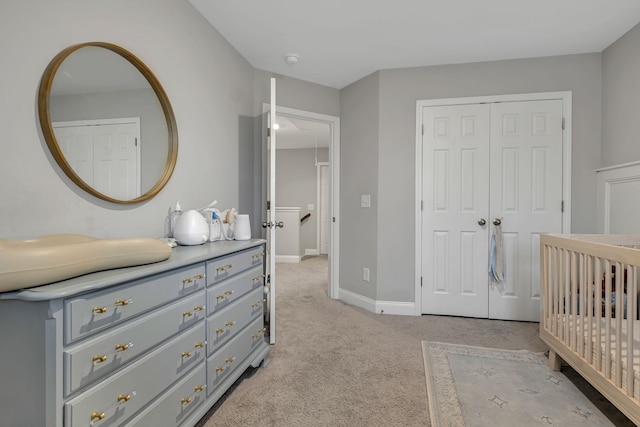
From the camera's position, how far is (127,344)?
104 cm

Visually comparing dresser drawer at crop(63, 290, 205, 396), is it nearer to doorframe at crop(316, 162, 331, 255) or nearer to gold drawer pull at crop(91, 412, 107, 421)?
gold drawer pull at crop(91, 412, 107, 421)

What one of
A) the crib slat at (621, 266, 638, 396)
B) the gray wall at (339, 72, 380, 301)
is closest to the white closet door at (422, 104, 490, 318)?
the gray wall at (339, 72, 380, 301)

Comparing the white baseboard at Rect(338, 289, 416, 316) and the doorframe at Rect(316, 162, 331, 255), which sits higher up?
the doorframe at Rect(316, 162, 331, 255)

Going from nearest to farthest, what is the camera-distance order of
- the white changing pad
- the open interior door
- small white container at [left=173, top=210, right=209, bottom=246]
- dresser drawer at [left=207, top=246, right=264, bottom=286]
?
1. the white changing pad
2. dresser drawer at [left=207, top=246, right=264, bottom=286]
3. small white container at [left=173, top=210, right=209, bottom=246]
4. the open interior door

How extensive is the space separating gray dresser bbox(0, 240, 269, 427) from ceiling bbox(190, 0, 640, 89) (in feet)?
5.41

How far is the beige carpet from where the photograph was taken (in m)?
1.55

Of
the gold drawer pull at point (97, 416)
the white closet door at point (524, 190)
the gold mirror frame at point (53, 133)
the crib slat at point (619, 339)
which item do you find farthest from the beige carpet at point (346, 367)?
the gold mirror frame at point (53, 133)

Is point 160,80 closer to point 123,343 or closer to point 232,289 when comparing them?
point 232,289

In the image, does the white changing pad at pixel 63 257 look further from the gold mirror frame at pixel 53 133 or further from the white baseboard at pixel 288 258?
the white baseboard at pixel 288 258

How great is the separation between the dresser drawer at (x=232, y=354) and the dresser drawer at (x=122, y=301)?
0.41 m

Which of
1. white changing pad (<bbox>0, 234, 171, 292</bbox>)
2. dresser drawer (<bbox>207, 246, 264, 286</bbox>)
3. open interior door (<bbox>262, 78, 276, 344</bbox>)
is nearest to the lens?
white changing pad (<bbox>0, 234, 171, 292</bbox>)

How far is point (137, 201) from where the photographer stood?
1.59 meters

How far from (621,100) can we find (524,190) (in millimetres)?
920

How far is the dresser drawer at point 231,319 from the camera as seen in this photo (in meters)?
1.49
